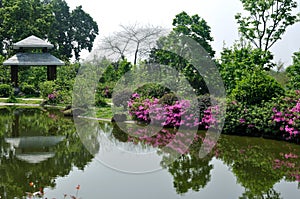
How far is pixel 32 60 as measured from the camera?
68.9 ft

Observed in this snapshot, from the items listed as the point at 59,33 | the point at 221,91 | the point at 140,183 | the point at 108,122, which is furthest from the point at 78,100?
the point at 59,33

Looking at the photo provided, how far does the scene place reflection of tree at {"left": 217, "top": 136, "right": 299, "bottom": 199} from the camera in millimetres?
5859

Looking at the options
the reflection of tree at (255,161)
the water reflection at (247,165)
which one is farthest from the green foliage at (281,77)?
the water reflection at (247,165)

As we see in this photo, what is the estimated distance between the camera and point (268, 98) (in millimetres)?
10227

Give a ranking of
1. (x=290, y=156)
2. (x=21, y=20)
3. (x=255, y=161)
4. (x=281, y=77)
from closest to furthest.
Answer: (x=255, y=161)
(x=290, y=156)
(x=281, y=77)
(x=21, y=20)

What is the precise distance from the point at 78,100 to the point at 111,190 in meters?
9.46

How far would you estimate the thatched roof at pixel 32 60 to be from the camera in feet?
68.2

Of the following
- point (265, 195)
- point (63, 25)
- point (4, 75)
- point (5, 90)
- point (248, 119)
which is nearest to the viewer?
point (265, 195)

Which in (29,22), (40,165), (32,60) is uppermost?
(29,22)

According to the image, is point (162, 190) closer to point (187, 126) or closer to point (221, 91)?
point (187, 126)

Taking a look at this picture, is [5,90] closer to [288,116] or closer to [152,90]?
[152,90]

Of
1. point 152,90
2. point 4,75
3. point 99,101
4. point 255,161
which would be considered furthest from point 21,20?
point 255,161

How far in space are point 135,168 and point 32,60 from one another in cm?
1562

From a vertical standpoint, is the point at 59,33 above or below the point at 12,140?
above
